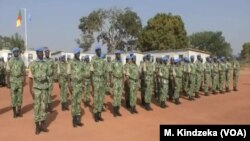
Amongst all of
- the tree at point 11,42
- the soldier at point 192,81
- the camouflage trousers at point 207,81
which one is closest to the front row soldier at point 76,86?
the soldier at point 192,81

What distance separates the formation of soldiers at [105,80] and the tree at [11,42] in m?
48.2

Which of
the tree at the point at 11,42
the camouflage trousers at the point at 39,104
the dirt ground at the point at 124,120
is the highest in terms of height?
the tree at the point at 11,42

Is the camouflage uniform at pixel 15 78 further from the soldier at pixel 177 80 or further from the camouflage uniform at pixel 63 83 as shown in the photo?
the soldier at pixel 177 80

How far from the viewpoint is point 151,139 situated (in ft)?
28.0

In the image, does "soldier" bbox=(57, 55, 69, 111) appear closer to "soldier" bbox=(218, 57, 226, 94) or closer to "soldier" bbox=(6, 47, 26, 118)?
"soldier" bbox=(6, 47, 26, 118)

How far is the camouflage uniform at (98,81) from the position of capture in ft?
34.1

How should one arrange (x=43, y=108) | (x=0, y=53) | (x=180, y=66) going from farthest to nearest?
(x=0, y=53)
(x=180, y=66)
(x=43, y=108)

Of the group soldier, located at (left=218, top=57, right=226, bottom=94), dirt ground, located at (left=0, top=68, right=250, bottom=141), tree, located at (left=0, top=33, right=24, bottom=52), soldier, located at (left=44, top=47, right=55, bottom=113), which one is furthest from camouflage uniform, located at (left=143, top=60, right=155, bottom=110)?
tree, located at (left=0, top=33, right=24, bottom=52)

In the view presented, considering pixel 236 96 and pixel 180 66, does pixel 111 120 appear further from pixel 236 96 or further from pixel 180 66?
pixel 236 96

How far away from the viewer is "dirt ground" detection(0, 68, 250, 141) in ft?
29.4

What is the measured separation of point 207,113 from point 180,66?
2.64 metres

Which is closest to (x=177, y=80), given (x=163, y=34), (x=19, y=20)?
(x=19, y=20)

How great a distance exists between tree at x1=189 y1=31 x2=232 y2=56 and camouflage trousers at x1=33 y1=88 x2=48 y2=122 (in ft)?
232

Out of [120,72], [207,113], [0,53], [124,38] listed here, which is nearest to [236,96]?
[207,113]
